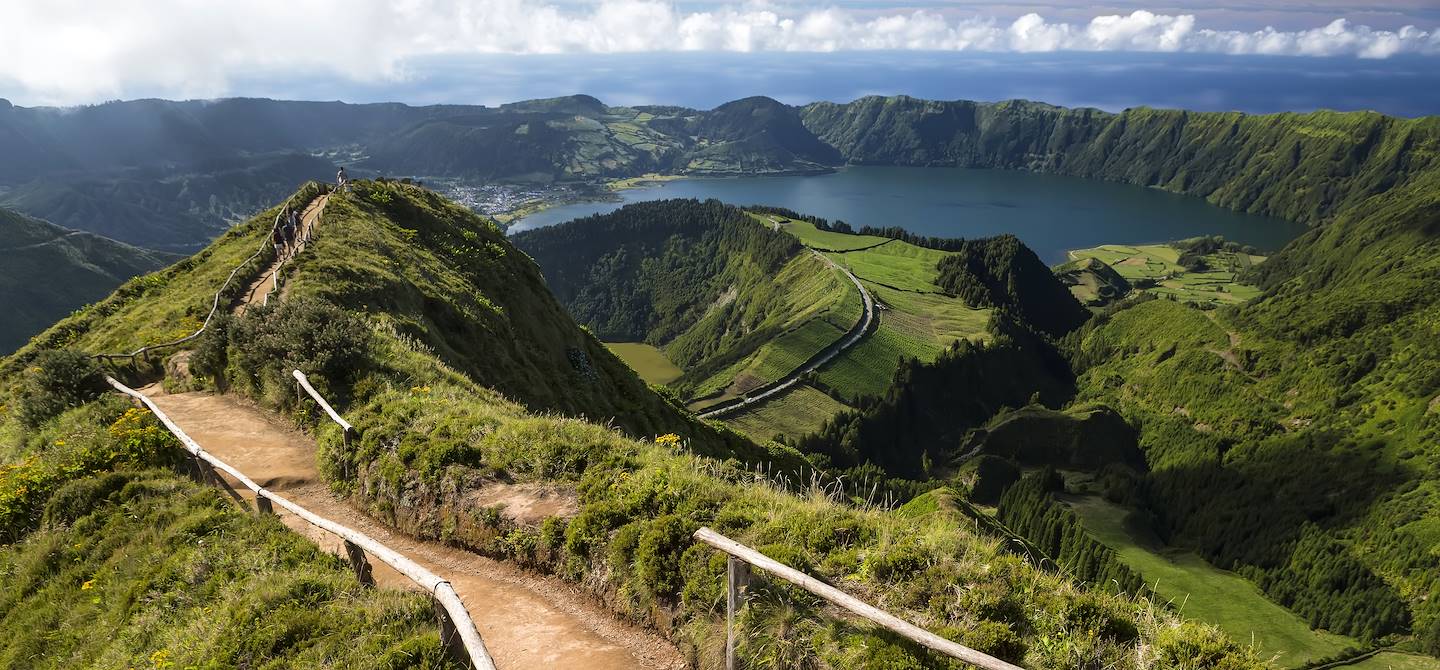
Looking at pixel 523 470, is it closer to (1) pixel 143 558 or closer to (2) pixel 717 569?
(2) pixel 717 569

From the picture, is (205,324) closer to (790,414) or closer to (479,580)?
(479,580)

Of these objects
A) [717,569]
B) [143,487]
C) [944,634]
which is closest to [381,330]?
[143,487]

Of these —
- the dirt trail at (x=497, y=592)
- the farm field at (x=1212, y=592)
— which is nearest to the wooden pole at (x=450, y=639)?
the dirt trail at (x=497, y=592)

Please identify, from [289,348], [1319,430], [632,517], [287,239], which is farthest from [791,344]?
[632,517]

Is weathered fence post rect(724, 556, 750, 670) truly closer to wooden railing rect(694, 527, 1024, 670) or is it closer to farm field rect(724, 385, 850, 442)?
wooden railing rect(694, 527, 1024, 670)

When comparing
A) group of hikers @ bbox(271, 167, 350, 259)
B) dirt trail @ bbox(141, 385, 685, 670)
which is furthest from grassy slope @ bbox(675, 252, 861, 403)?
dirt trail @ bbox(141, 385, 685, 670)

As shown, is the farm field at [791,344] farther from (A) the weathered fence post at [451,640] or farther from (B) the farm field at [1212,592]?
(A) the weathered fence post at [451,640]
